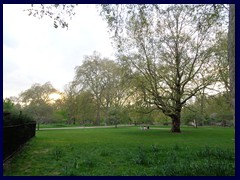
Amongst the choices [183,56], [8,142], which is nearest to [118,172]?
[8,142]

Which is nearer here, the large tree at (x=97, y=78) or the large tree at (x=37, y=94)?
the large tree at (x=97, y=78)

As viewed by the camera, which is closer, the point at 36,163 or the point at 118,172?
the point at 118,172

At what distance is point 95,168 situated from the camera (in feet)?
22.5

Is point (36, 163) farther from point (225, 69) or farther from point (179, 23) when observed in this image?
point (179, 23)

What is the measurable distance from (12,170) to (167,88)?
22330mm

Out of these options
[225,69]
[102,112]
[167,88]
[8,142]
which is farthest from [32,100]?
[8,142]

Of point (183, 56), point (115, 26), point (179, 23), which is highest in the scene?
point (179, 23)

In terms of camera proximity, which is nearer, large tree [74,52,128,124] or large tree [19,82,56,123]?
large tree [74,52,128,124]

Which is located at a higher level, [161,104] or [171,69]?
[171,69]

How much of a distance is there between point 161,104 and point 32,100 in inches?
1636

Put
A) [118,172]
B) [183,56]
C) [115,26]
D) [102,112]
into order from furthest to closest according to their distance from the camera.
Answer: [102,112] → [183,56] → [115,26] → [118,172]

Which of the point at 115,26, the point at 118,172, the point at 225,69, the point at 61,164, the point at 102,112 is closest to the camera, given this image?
the point at 118,172

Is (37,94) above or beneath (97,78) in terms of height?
beneath

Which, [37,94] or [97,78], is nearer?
[97,78]
